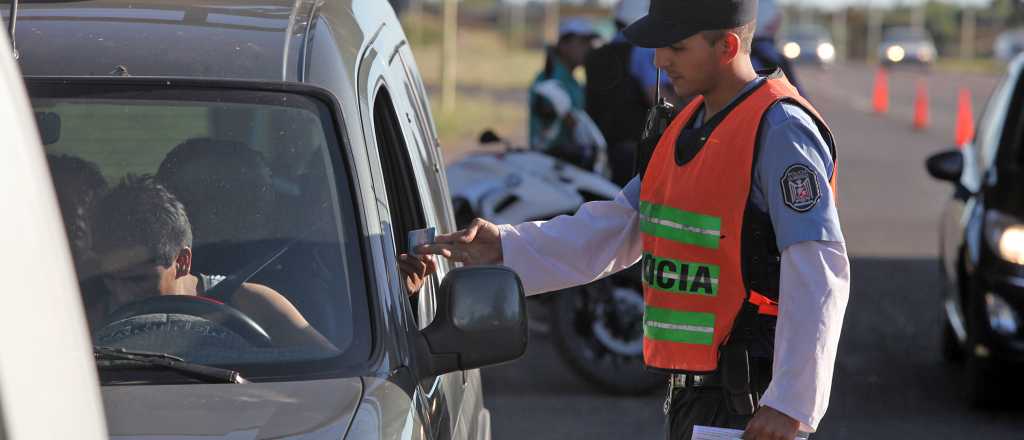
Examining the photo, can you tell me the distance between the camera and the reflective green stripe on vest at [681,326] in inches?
132

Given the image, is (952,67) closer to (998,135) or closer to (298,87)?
(998,135)

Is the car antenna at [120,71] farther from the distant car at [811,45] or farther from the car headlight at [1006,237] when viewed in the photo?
the distant car at [811,45]

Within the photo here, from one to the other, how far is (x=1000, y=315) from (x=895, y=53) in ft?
190

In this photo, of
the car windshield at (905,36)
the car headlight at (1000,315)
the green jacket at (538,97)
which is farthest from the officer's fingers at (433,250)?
the car windshield at (905,36)

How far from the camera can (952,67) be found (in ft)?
236

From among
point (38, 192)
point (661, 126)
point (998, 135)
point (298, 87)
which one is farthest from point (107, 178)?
point (998, 135)

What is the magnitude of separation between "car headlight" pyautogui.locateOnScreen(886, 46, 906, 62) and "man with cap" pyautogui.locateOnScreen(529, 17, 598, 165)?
54.4 metres

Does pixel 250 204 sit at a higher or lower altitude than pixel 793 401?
higher

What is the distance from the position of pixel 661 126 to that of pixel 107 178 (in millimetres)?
1196

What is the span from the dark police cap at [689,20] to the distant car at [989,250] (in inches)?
151

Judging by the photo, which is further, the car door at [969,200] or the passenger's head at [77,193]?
the car door at [969,200]

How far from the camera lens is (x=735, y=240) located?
328cm

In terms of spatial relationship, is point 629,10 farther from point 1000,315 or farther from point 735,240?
point 735,240

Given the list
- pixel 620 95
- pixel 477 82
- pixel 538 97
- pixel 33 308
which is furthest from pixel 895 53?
pixel 33 308
